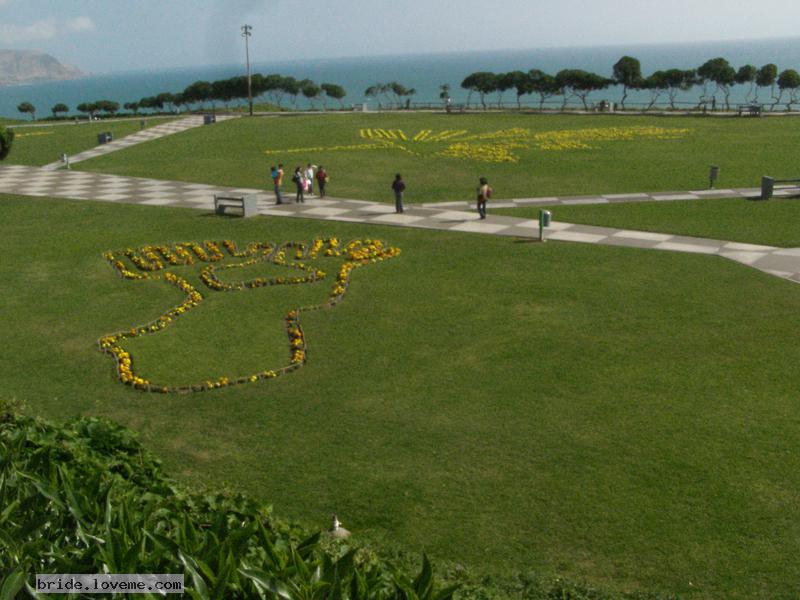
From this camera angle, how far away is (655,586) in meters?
9.10

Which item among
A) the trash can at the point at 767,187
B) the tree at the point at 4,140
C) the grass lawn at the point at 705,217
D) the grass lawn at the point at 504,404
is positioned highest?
the tree at the point at 4,140

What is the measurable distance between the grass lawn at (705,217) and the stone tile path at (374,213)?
81 centimetres

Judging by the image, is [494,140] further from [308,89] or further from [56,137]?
[308,89]

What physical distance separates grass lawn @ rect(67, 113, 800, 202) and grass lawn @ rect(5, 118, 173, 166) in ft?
14.8

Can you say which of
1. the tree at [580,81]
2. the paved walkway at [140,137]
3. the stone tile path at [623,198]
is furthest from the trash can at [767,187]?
the tree at [580,81]

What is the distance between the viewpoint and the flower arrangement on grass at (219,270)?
15.5 meters

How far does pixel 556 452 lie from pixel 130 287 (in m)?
13.8

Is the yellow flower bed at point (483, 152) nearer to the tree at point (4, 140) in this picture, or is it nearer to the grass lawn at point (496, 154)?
the grass lawn at point (496, 154)

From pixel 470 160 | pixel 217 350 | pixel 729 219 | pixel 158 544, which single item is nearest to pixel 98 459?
pixel 158 544

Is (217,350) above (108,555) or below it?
below

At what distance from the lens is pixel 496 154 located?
44656mm

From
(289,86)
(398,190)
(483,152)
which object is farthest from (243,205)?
(289,86)

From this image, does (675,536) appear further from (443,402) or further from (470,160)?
(470,160)

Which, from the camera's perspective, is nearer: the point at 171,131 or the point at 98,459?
the point at 98,459
